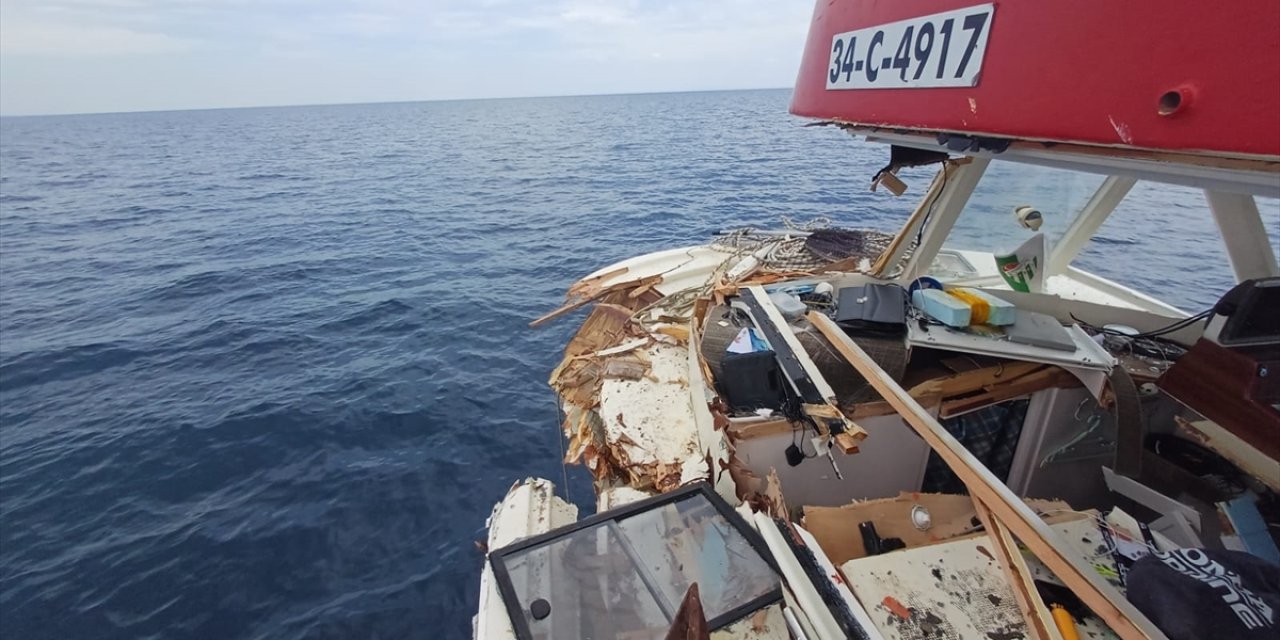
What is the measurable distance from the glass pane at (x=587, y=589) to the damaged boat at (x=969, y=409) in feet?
0.04

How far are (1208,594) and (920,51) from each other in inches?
95.1

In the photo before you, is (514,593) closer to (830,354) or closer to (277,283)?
(830,354)

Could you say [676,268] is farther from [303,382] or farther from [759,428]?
[303,382]

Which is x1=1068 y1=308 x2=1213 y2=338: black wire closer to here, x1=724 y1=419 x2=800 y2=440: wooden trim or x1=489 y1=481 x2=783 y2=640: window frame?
x1=724 y1=419 x2=800 y2=440: wooden trim

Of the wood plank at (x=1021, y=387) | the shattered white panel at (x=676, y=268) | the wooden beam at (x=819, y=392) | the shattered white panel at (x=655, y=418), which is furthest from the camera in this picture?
the shattered white panel at (x=676, y=268)

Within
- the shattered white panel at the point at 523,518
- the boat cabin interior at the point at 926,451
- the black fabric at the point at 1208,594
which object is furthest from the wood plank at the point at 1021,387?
the shattered white panel at the point at 523,518

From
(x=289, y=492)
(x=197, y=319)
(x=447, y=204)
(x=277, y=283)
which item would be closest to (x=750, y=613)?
(x=289, y=492)

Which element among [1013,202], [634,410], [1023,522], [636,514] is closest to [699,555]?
[636,514]

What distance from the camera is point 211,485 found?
8.71m

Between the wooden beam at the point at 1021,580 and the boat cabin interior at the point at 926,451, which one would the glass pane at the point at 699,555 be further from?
the wooden beam at the point at 1021,580

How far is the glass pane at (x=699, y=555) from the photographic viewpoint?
2783mm

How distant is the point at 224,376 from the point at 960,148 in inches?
540

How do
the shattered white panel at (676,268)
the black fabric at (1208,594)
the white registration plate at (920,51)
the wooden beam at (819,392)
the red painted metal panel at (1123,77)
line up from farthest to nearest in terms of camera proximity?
the shattered white panel at (676,268) < the wooden beam at (819,392) < the black fabric at (1208,594) < the white registration plate at (920,51) < the red painted metal panel at (1123,77)

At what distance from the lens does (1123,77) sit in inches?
58.6
